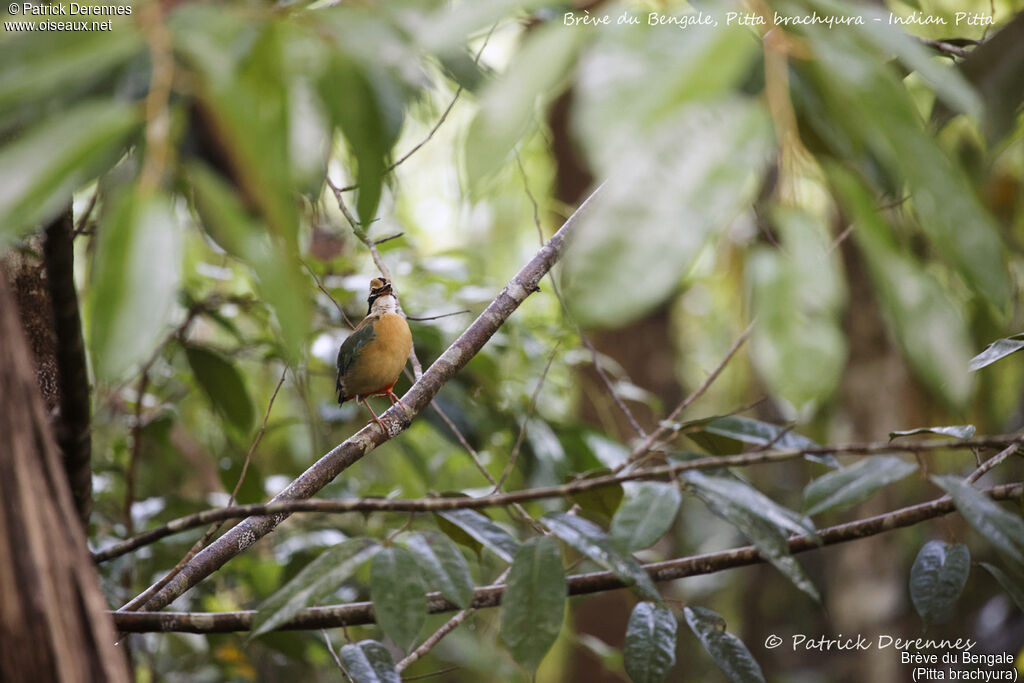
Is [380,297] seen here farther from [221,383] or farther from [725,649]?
[725,649]

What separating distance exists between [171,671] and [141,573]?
2.46 ft

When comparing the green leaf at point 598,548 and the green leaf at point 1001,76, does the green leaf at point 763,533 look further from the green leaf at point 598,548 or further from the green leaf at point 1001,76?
the green leaf at point 1001,76

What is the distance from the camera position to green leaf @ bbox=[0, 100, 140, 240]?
1.60ft

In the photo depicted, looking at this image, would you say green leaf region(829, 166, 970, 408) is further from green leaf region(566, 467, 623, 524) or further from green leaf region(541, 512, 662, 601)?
green leaf region(566, 467, 623, 524)

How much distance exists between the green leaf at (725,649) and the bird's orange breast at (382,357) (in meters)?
1.11

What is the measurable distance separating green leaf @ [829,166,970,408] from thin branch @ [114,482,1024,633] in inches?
25.8

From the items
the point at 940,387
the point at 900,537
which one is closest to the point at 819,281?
the point at 940,387

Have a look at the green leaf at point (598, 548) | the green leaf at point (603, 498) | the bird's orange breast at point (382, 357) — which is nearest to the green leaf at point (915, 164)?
the green leaf at point (598, 548)

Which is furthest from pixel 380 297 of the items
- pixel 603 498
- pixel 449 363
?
pixel 603 498

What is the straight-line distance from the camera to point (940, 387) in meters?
0.53

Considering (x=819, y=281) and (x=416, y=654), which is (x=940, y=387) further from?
(x=416, y=654)

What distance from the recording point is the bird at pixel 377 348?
2229 mm

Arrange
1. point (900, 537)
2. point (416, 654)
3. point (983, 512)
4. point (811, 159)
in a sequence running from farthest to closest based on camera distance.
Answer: point (900, 537)
point (416, 654)
point (983, 512)
point (811, 159)

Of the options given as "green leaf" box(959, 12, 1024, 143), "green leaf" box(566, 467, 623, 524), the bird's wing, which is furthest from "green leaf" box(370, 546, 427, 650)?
the bird's wing
